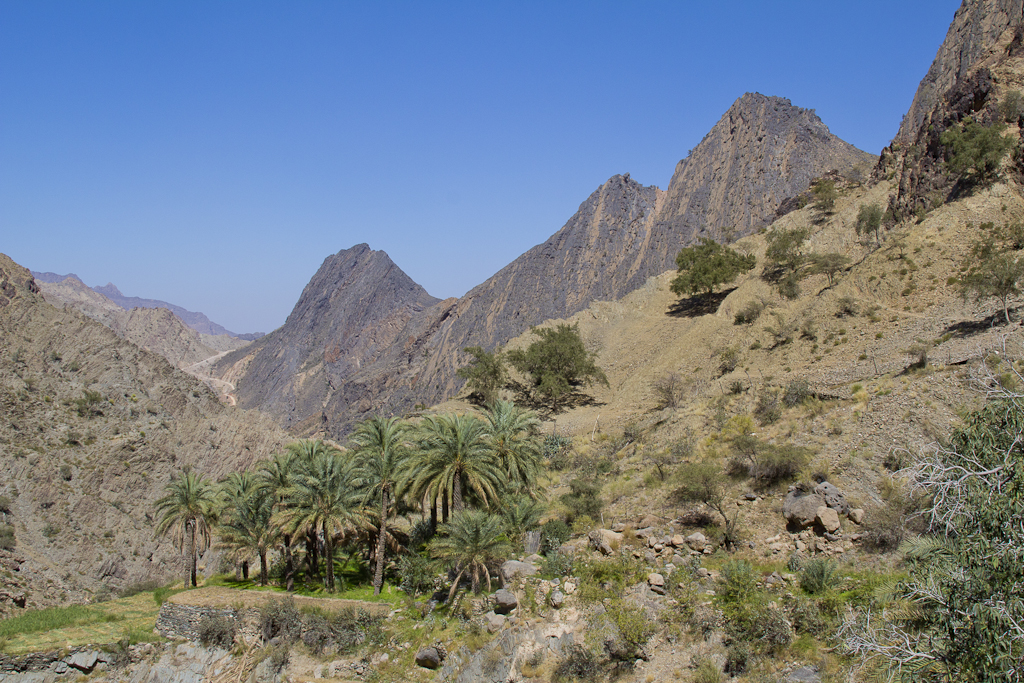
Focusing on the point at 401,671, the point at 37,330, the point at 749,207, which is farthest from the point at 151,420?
the point at 749,207

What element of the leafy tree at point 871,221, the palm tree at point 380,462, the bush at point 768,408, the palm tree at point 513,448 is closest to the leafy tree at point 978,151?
the leafy tree at point 871,221

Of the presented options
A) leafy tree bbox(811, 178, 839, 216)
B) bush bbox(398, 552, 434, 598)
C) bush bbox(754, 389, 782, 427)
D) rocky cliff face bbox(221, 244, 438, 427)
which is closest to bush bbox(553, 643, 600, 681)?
→ bush bbox(398, 552, 434, 598)

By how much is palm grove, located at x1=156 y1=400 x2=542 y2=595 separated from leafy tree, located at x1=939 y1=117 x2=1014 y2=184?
1241 inches

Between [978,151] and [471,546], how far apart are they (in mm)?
37399

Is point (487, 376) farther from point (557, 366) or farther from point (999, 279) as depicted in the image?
point (999, 279)

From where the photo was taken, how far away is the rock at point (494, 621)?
1755 centimetres

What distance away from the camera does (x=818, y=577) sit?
579 inches

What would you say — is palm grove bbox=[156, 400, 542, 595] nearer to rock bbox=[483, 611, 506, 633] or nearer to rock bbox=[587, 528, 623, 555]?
rock bbox=[483, 611, 506, 633]

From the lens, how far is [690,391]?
3919cm

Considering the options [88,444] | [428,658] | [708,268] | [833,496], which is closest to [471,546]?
[428,658]

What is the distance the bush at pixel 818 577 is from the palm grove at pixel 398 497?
9.05 meters

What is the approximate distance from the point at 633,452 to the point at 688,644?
15260mm

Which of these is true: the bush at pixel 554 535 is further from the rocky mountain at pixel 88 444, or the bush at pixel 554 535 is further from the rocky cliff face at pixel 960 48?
the rocky cliff face at pixel 960 48

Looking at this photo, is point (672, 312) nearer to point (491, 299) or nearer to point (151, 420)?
point (151, 420)
